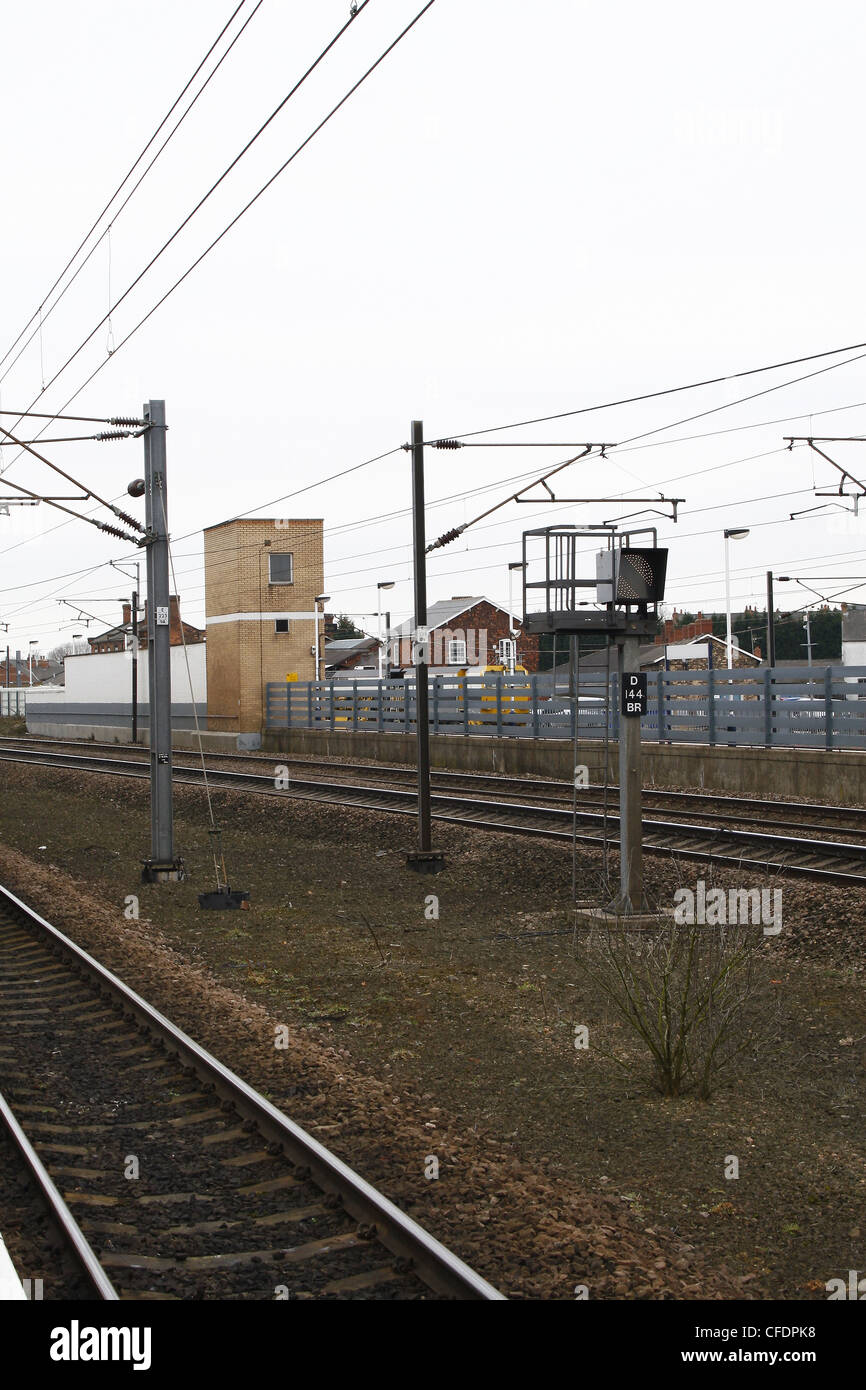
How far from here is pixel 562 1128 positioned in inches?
294

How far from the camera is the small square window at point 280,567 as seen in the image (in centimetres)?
4741

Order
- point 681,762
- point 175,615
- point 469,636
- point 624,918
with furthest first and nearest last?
point 469,636
point 175,615
point 681,762
point 624,918

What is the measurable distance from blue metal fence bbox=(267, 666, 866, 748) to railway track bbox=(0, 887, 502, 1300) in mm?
8635

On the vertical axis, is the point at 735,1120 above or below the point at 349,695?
below

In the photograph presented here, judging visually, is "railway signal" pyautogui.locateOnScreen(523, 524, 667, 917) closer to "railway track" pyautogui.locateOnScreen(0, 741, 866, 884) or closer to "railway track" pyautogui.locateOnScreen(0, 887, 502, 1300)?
"railway track" pyautogui.locateOnScreen(0, 741, 866, 884)

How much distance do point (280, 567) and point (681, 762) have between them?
946 inches

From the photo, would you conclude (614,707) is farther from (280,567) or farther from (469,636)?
(469,636)

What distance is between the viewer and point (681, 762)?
27250mm

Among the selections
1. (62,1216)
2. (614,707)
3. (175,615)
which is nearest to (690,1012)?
(62,1216)

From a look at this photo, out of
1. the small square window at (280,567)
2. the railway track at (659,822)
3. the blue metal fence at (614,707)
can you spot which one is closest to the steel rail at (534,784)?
the railway track at (659,822)

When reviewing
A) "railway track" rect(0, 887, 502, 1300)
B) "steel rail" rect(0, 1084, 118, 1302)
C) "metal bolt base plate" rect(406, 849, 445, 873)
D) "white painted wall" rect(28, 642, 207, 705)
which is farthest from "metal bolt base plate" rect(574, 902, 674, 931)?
"white painted wall" rect(28, 642, 207, 705)

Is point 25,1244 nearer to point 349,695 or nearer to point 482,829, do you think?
point 482,829
